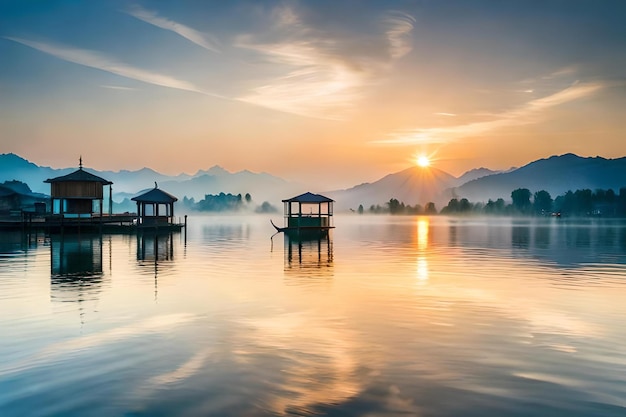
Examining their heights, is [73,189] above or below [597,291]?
above

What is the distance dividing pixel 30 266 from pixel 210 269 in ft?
36.6

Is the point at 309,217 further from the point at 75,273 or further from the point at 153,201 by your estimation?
the point at 75,273

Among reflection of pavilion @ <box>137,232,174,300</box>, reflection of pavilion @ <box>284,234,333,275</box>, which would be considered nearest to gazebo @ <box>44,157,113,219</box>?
reflection of pavilion @ <box>137,232,174,300</box>

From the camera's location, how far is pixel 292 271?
32000mm

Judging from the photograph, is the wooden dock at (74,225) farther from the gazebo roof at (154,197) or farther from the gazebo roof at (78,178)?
the gazebo roof at (78,178)

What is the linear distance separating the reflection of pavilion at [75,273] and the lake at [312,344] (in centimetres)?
24

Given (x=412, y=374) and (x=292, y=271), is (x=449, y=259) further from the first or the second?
(x=412, y=374)

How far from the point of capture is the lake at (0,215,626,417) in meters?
10.2

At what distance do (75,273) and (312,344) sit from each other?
802 inches

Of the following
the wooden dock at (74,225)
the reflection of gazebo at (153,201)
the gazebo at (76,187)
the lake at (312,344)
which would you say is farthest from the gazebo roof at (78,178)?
the lake at (312,344)

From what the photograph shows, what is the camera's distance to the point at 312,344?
47.4 feet

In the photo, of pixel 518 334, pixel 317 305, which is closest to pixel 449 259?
pixel 317 305

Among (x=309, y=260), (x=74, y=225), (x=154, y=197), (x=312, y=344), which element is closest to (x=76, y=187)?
(x=74, y=225)

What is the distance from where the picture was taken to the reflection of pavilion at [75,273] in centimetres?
2253
